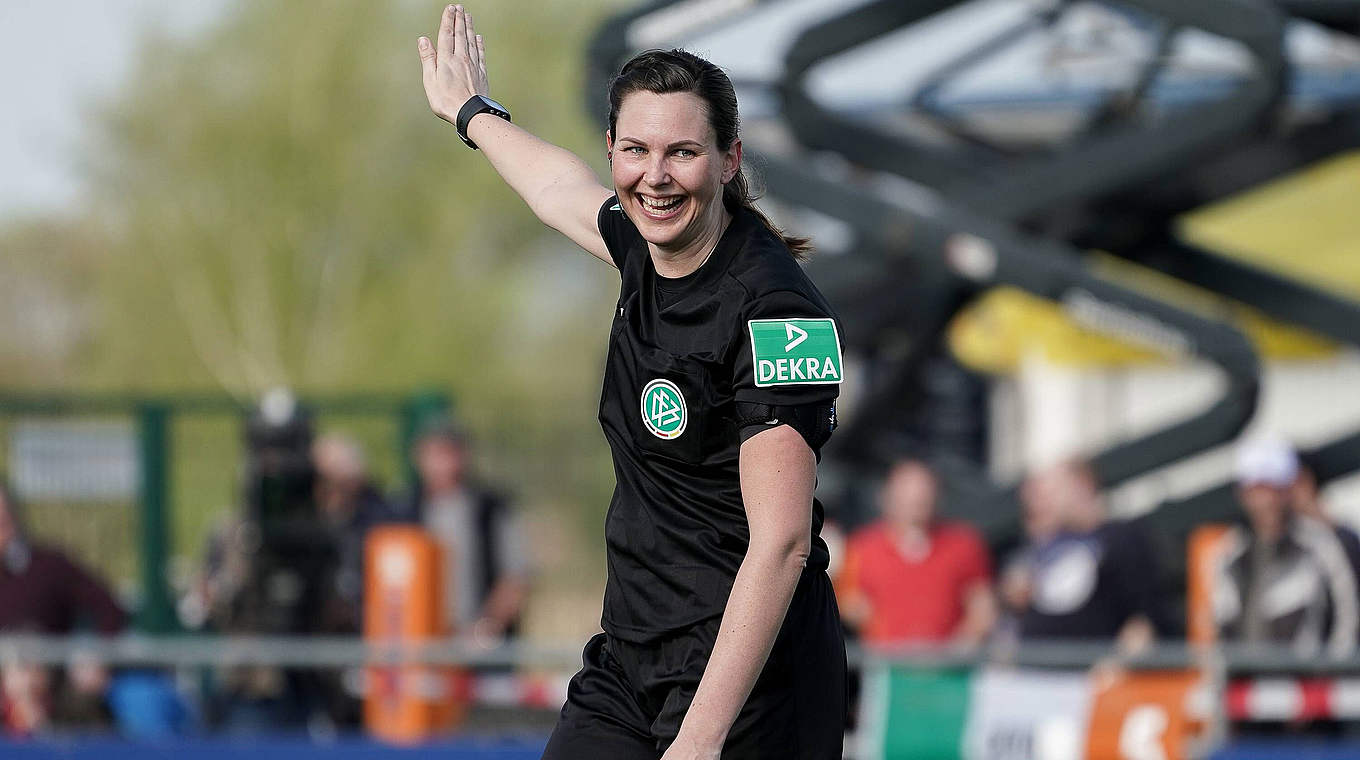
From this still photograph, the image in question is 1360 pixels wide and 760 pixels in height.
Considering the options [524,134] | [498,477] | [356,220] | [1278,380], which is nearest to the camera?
[524,134]

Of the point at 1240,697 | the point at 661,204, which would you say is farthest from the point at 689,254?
the point at 1240,697

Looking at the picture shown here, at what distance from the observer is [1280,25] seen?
8.90 m

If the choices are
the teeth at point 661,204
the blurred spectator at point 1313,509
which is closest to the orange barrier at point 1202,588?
the blurred spectator at point 1313,509

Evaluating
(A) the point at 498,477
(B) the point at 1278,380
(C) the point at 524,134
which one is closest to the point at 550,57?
(B) the point at 1278,380

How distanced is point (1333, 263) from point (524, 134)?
983cm

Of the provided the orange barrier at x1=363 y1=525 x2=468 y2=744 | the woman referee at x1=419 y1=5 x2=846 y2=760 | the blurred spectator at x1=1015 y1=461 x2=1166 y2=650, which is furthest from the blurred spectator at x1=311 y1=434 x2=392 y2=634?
the woman referee at x1=419 y1=5 x2=846 y2=760

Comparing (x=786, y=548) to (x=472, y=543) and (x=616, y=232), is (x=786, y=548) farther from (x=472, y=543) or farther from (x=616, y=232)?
(x=472, y=543)

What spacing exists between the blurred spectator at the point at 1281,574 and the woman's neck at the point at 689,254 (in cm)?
502

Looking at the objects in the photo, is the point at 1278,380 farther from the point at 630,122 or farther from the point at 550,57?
the point at 550,57

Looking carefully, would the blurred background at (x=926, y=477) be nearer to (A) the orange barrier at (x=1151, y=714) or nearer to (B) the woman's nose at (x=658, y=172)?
(A) the orange barrier at (x=1151, y=714)

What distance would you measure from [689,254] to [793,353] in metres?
0.29

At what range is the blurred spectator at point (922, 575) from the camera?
8.89m

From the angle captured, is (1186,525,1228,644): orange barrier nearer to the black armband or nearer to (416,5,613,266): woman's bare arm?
(416,5,613,266): woman's bare arm

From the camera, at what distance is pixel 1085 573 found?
27.7 feet
